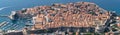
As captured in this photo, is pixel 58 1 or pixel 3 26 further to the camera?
pixel 58 1

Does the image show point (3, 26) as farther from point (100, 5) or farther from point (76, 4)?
point (100, 5)

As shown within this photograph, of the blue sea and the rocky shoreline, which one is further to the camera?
the blue sea

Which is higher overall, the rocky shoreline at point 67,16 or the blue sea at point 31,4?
the blue sea at point 31,4

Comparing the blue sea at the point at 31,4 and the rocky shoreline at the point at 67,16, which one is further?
the blue sea at the point at 31,4

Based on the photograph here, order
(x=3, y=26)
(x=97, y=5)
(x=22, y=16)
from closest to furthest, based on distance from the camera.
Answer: (x=3, y=26)
(x=22, y=16)
(x=97, y=5)

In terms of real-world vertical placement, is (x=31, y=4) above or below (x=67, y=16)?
above

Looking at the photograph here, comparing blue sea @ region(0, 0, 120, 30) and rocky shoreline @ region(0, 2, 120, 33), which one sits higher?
blue sea @ region(0, 0, 120, 30)

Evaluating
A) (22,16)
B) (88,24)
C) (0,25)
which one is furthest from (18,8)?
(88,24)

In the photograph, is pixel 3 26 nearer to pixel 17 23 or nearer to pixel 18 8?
pixel 17 23

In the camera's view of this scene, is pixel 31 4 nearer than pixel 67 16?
No

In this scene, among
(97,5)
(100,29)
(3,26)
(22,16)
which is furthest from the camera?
(97,5)
